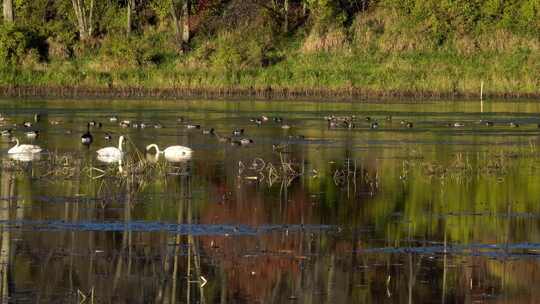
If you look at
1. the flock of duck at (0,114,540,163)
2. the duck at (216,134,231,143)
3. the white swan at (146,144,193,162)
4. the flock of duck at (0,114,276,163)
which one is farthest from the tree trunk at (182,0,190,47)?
the white swan at (146,144,193,162)

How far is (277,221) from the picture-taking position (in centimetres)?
2073

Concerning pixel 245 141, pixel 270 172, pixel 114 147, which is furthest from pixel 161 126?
pixel 270 172

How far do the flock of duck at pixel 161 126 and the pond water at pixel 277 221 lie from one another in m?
0.34

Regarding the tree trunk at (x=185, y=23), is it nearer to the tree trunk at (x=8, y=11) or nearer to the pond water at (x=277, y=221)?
the tree trunk at (x=8, y=11)

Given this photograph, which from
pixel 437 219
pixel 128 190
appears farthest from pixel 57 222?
pixel 437 219

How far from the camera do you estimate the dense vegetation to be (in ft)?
193

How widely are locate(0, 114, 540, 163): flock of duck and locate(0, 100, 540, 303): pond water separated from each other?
0.34 m

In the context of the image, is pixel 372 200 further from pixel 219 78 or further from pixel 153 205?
pixel 219 78

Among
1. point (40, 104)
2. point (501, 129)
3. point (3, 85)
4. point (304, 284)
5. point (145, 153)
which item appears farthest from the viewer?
A: point (3, 85)

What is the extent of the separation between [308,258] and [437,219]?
168 inches

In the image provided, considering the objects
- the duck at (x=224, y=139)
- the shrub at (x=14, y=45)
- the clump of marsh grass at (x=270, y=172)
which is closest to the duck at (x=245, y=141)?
the duck at (x=224, y=139)

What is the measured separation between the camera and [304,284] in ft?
51.7

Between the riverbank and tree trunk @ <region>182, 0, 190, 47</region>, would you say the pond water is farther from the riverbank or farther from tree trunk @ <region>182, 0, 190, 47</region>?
tree trunk @ <region>182, 0, 190, 47</region>

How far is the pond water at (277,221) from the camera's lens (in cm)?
1563
